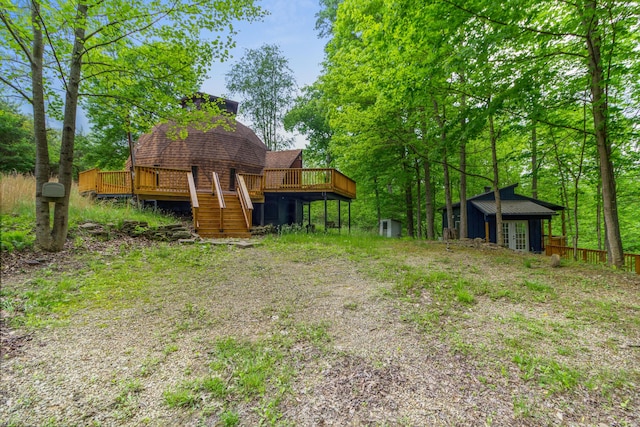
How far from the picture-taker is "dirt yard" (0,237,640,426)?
189cm

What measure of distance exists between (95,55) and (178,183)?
5.87 meters

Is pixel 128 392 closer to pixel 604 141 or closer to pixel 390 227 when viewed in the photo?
pixel 604 141

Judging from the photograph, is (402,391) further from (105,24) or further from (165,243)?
(105,24)

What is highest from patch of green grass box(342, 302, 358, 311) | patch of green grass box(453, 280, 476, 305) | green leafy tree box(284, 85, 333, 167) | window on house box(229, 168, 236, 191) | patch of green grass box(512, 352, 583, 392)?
green leafy tree box(284, 85, 333, 167)

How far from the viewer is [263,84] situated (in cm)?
2369

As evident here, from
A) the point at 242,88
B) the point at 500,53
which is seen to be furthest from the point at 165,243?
the point at 242,88

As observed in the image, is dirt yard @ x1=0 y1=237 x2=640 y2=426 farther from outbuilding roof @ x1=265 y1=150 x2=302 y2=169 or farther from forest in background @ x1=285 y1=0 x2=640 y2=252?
outbuilding roof @ x1=265 y1=150 x2=302 y2=169

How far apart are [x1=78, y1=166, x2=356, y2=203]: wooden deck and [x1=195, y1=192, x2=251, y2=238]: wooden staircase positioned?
0.97 metres

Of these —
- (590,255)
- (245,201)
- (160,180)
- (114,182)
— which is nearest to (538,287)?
(590,255)

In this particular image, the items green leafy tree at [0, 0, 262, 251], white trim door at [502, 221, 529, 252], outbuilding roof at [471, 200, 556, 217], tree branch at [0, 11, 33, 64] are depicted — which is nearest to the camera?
tree branch at [0, 11, 33, 64]

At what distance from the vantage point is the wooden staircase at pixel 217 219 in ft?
30.7

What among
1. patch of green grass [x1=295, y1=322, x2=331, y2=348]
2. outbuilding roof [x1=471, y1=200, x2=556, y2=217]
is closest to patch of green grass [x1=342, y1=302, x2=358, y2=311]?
patch of green grass [x1=295, y1=322, x2=331, y2=348]

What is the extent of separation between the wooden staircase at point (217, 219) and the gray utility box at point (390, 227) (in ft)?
32.5

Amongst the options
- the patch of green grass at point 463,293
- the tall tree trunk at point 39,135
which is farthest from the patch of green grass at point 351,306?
the tall tree trunk at point 39,135
